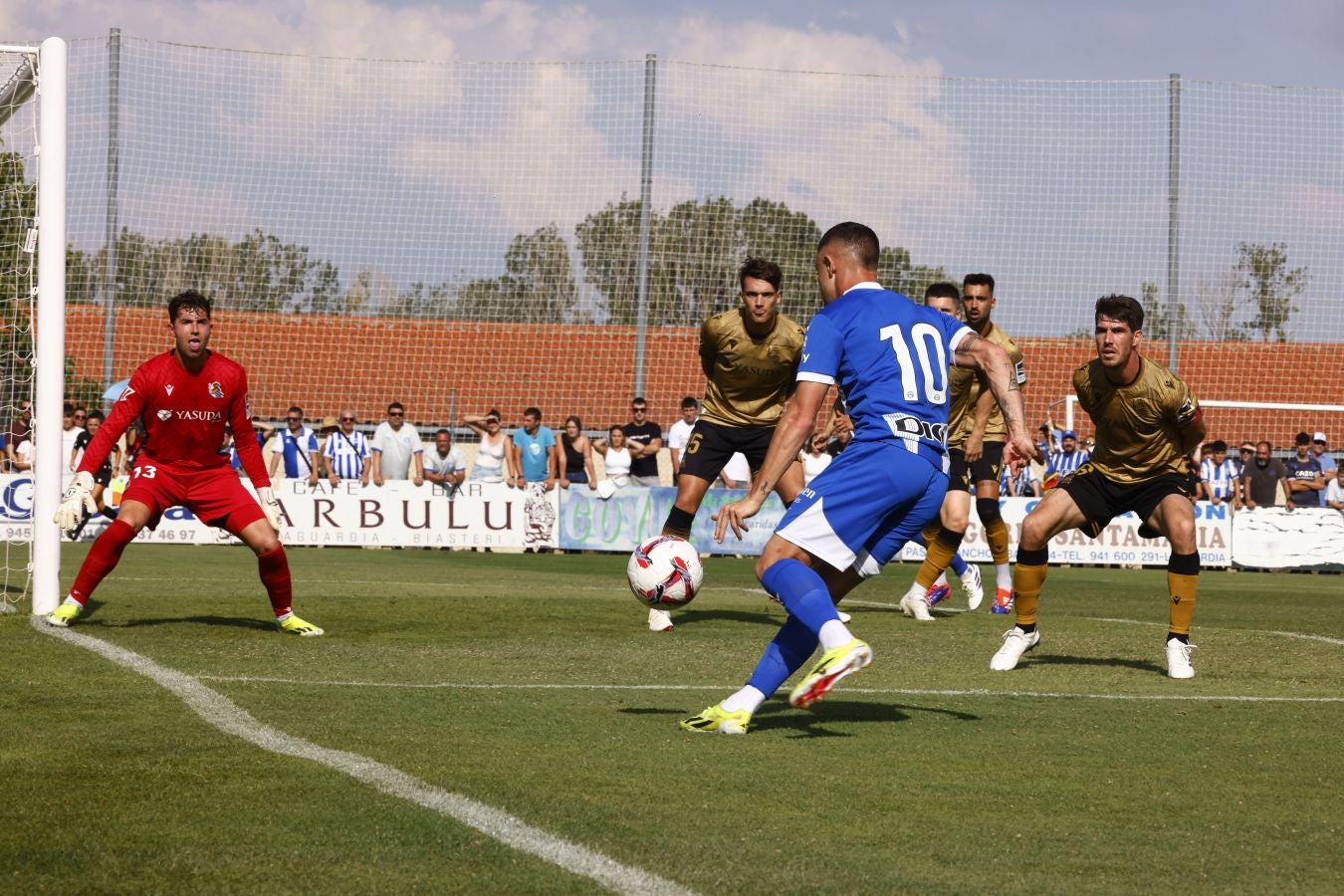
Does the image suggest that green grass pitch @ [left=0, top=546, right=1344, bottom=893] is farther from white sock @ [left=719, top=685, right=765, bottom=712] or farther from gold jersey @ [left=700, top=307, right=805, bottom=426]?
gold jersey @ [left=700, top=307, right=805, bottom=426]

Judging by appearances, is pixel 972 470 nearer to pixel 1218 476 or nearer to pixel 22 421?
pixel 22 421

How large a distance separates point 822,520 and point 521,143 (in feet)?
67.6

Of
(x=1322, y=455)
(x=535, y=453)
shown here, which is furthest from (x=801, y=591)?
(x=1322, y=455)

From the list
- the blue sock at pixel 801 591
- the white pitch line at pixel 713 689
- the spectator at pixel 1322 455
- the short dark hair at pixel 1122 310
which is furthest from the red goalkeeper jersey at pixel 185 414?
the spectator at pixel 1322 455

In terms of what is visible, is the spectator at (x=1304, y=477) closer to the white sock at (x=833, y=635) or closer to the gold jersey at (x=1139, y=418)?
the gold jersey at (x=1139, y=418)

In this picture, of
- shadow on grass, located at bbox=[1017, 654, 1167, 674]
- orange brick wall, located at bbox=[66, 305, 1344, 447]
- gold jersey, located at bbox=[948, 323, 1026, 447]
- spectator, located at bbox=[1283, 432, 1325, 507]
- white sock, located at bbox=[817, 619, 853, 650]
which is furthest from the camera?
orange brick wall, located at bbox=[66, 305, 1344, 447]

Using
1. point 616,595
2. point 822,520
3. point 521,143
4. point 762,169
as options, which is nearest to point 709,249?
point 762,169

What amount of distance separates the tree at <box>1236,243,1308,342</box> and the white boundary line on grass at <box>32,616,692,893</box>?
21.7 meters

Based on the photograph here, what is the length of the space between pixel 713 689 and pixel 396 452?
15.9 metres

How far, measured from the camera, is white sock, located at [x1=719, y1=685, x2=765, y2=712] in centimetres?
647

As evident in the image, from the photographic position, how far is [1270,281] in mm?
26484

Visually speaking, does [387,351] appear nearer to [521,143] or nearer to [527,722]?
[521,143]

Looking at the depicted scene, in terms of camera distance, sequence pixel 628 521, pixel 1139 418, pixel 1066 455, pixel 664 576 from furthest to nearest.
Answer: pixel 1066 455
pixel 628 521
pixel 1139 418
pixel 664 576

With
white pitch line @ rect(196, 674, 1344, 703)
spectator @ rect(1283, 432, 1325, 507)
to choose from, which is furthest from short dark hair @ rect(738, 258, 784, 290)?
spectator @ rect(1283, 432, 1325, 507)
